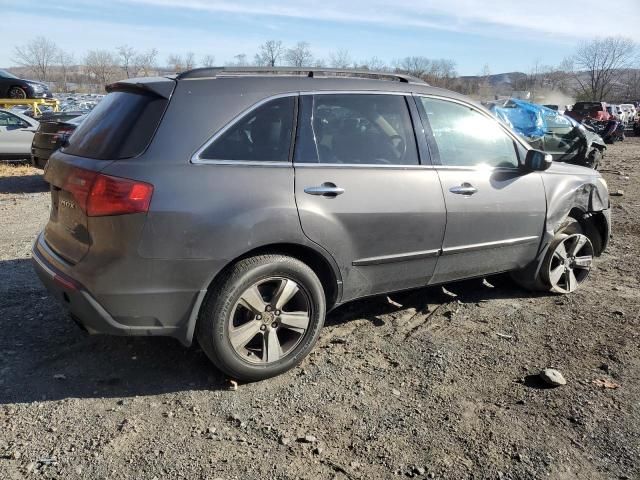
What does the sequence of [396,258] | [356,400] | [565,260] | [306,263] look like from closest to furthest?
[356,400], [306,263], [396,258], [565,260]

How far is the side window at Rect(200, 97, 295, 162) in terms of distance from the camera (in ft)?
10.3

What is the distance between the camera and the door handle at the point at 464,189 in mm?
3947

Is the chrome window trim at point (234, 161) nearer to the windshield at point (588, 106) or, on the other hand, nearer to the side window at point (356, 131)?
the side window at point (356, 131)

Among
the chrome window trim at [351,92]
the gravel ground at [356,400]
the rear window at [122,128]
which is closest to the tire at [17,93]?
the gravel ground at [356,400]

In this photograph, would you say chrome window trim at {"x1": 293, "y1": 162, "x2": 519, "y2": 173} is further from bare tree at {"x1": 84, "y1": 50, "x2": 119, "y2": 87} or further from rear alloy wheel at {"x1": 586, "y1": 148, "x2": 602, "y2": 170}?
bare tree at {"x1": 84, "y1": 50, "x2": 119, "y2": 87}

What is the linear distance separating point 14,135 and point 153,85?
11740mm

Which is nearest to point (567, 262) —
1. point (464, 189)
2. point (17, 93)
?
point (464, 189)

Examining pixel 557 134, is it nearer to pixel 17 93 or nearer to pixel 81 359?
pixel 81 359

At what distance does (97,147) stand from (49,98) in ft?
68.3

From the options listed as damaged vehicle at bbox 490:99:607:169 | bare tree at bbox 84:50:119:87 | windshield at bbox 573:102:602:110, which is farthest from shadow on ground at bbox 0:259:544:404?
bare tree at bbox 84:50:119:87

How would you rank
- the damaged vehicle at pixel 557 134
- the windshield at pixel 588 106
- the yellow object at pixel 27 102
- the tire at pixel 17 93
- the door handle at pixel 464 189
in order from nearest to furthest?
1. the door handle at pixel 464 189
2. the damaged vehicle at pixel 557 134
3. the yellow object at pixel 27 102
4. the tire at pixel 17 93
5. the windshield at pixel 588 106

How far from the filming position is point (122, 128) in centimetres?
313

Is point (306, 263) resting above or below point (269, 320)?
above

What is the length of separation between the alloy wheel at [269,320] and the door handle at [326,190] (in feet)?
1.81
